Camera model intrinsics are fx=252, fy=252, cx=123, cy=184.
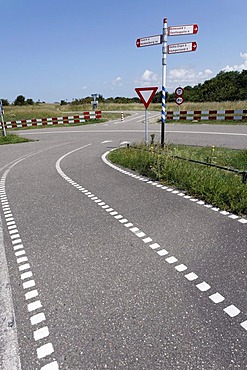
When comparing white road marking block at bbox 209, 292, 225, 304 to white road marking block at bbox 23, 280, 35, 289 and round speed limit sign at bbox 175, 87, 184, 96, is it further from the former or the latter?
round speed limit sign at bbox 175, 87, 184, 96

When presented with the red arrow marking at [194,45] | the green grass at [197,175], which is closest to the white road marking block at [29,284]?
the green grass at [197,175]

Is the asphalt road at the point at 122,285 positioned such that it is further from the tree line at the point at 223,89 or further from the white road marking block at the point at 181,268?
the tree line at the point at 223,89

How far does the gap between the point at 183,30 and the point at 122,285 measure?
7557 mm

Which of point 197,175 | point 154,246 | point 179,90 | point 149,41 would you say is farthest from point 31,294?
point 179,90

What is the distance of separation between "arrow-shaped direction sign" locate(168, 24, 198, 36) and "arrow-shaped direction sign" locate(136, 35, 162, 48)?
386 millimetres

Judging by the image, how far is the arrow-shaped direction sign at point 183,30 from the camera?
23.4 ft

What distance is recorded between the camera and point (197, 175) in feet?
19.4

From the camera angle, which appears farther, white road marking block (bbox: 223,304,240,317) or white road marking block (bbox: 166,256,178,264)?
white road marking block (bbox: 166,256,178,264)

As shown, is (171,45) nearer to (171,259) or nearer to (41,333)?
(171,259)

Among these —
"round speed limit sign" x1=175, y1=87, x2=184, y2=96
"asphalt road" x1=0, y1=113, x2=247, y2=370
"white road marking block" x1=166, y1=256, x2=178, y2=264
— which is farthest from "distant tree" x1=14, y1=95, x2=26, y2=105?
"white road marking block" x1=166, y1=256, x2=178, y2=264

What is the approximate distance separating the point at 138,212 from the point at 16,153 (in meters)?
9.62

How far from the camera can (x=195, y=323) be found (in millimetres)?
2256

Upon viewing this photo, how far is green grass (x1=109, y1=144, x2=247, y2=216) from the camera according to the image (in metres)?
4.81

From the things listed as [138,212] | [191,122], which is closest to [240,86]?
[191,122]
